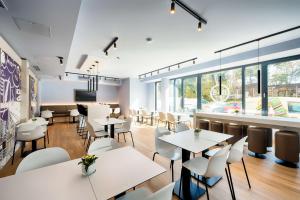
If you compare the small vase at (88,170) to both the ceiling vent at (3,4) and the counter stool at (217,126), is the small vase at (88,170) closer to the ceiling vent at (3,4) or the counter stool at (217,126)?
the ceiling vent at (3,4)

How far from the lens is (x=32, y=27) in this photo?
2.18 m

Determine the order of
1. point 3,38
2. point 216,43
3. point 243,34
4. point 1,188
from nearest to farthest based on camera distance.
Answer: point 1,188 → point 3,38 → point 243,34 → point 216,43

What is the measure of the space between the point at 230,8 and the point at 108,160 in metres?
2.77

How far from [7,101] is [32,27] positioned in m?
1.79

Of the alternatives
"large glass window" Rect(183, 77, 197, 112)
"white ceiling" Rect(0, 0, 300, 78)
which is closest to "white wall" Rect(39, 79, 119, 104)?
"white ceiling" Rect(0, 0, 300, 78)

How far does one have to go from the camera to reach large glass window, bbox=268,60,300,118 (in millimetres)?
3797

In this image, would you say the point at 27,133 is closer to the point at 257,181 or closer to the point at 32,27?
the point at 32,27

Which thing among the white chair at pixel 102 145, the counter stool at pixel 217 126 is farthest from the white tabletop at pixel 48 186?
the counter stool at pixel 217 126

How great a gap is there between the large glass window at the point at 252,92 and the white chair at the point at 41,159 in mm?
5374

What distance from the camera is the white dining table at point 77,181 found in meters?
0.94

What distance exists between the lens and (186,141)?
203 cm

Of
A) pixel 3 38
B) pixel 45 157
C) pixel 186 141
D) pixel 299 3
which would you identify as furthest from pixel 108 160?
pixel 299 3

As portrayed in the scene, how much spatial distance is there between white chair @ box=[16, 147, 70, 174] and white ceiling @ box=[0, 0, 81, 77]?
1718mm

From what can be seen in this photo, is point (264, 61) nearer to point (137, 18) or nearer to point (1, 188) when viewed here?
point (137, 18)
